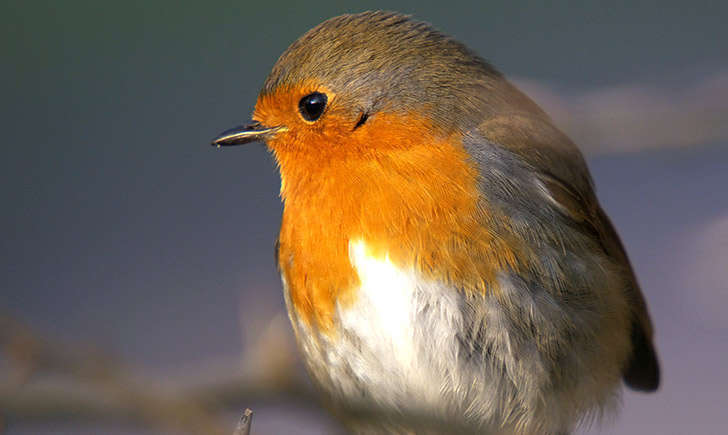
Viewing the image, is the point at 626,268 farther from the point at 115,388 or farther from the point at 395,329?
the point at 115,388

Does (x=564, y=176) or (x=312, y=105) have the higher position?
(x=312, y=105)

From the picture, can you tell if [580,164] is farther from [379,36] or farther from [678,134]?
[678,134]

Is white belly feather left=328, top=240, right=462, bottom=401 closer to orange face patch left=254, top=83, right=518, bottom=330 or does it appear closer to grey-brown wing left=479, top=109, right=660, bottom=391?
orange face patch left=254, top=83, right=518, bottom=330

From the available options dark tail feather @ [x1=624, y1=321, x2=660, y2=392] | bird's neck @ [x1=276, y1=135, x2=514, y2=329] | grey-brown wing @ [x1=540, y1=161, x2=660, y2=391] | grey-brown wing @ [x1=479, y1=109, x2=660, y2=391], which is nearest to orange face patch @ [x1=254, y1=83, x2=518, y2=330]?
bird's neck @ [x1=276, y1=135, x2=514, y2=329]

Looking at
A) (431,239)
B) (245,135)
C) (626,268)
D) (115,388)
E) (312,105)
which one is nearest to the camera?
(115,388)

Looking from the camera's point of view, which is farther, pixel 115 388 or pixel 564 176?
pixel 564 176

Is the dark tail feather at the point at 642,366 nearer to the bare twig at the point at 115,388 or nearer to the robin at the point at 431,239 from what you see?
the robin at the point at 431,239

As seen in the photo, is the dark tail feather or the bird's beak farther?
the dark tail feather

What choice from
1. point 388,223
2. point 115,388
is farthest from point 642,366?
point 115,388
